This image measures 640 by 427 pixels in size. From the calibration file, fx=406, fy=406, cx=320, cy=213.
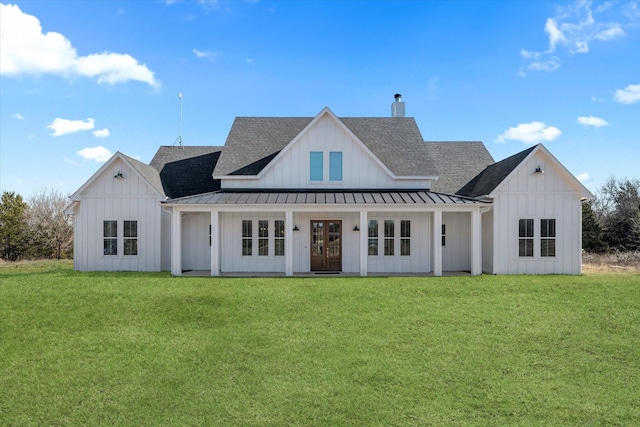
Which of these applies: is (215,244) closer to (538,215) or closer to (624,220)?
(538,215)

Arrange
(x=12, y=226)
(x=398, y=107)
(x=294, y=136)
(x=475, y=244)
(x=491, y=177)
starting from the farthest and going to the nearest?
(x=12, y=226), (x=398, y=107), (x=294, y=136), (x=491, y=177), (x=475, y=244)

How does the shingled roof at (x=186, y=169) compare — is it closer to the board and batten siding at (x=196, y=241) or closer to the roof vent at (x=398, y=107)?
the board and batten siding at (x=196, y=241)

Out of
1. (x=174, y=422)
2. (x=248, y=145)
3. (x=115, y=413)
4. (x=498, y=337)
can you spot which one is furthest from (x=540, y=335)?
(x=248, y=145)

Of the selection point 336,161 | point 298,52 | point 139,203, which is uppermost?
point 298,52

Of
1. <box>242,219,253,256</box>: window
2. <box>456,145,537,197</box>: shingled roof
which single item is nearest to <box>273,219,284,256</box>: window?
<box>242,219,253,256</box>: window

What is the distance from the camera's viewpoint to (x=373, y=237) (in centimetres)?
1747

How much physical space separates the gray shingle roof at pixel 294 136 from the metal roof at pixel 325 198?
1273 mm

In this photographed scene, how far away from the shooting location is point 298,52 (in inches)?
771

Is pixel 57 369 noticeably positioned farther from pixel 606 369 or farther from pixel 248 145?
pixel 248 145

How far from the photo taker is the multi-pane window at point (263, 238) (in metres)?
17.2

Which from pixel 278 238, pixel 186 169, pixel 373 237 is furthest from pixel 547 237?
pixel 186 169

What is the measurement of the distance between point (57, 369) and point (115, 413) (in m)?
2.22

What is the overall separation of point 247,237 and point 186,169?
569 cm

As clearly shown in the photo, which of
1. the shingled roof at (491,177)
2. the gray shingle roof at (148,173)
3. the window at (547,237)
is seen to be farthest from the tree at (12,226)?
the window at (547,237)
